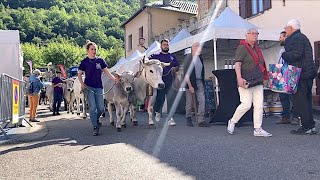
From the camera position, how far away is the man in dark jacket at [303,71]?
23.1 feet

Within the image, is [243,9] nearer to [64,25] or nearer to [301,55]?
[301,55]

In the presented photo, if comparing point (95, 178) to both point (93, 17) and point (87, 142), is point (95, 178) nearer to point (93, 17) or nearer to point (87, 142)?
point (87, 142)

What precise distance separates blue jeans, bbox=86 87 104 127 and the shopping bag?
3.55 m

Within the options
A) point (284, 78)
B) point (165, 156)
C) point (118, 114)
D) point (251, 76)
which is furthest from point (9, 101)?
point (284, 78)

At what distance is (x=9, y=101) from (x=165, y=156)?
4694 mm

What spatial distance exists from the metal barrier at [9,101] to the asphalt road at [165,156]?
66 centimetres

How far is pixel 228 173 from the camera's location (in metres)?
4.32

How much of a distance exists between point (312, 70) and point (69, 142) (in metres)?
4.74

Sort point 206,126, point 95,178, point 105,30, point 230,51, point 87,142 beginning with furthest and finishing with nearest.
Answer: point 105,30, point 230,51, point 206,126, point 87,142, point 95,178

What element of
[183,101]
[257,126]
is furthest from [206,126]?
[183,101]

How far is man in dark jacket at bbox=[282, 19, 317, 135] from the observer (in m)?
7.05

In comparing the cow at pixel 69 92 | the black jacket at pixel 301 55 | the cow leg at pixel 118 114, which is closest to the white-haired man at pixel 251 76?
the black jacket at pixel 301 55

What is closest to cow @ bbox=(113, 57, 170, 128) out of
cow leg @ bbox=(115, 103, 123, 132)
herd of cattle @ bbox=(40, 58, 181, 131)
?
herd of cattle @ bbox=(40, 58, 181, 131)

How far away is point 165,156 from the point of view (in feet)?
17.7
